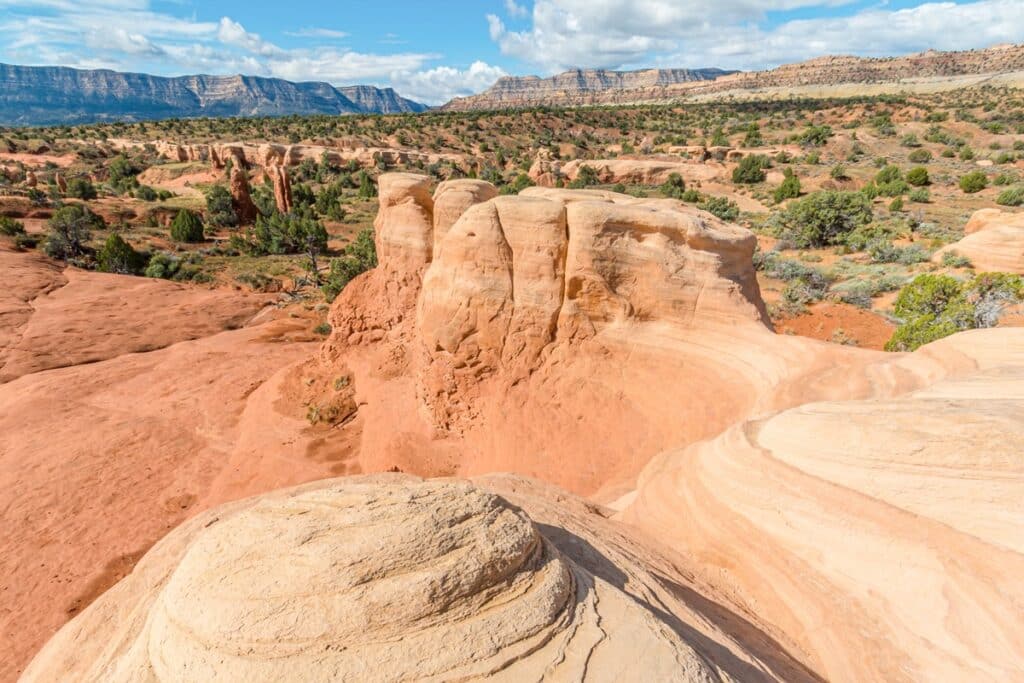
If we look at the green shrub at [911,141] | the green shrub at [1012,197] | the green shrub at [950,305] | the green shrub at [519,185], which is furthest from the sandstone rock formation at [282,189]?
the green shrub at [911,141]

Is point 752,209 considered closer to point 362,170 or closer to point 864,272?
point 864,272

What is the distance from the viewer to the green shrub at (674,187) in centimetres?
4513

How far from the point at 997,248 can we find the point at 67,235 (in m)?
51.0

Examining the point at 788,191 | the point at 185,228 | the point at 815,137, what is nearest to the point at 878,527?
the point at 788,191

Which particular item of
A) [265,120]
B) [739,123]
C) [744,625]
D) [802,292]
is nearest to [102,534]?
[744,625]

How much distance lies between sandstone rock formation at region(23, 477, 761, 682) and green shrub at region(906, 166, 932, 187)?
50458 millimetres

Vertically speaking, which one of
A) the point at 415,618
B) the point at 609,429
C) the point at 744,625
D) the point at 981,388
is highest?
the point at 981,388

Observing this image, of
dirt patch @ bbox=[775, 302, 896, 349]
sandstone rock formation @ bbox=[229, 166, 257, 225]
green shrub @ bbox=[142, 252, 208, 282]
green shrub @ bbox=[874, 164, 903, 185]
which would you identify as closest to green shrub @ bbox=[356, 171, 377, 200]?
sandstone rock formation @ bbox=[229, 166, 257, 225]

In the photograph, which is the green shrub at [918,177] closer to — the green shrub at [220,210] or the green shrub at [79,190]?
the green shrub at [220,210]

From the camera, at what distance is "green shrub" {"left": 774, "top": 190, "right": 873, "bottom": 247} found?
29250 millimetres

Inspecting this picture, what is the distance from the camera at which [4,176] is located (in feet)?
175

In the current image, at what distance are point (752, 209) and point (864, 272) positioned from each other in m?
A: 18.6

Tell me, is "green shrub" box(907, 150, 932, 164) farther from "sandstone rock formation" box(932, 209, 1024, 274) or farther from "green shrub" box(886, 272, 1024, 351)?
"green shrub" box(886, 272, 1024, 351)

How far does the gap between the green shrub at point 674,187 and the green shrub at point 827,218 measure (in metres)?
15.3
